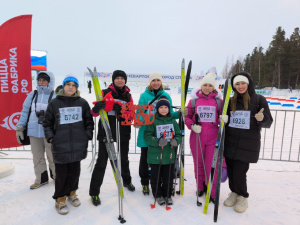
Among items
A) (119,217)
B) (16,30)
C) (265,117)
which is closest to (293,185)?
(265,117)

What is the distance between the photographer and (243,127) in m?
2.51

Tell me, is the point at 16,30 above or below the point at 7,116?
above

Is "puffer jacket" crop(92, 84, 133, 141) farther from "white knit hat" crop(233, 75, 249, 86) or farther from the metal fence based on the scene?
"white knit hat" crop(233, 75, 249, 86)

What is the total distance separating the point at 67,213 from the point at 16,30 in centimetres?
314

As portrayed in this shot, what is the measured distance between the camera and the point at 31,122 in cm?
295

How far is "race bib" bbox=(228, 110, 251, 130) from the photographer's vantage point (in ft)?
8.13

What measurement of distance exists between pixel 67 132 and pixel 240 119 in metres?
2.20

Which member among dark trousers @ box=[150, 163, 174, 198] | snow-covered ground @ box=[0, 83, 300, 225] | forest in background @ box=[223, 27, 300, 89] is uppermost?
forest in background @ box=[223, 27, 300, 89]

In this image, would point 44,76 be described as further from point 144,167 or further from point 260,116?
point 260,116

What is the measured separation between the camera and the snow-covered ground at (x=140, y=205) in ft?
7.98

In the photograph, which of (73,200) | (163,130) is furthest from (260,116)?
(73,200)

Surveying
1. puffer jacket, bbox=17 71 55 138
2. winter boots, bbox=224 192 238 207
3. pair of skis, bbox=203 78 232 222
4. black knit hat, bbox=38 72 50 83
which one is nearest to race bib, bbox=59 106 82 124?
puffer jacket, bbox=17 71 55 138

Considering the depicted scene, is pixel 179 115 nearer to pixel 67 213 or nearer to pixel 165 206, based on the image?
pixel 165 206

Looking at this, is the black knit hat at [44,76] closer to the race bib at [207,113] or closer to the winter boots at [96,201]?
the winter boots at [96,201]
